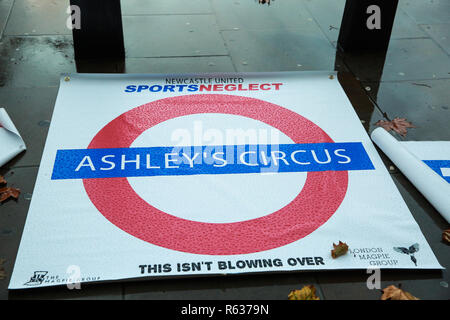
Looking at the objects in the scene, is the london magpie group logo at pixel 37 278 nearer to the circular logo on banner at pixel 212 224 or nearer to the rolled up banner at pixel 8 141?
the circular logo on banner at pixel 212 224

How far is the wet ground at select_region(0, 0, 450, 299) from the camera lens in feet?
8.89

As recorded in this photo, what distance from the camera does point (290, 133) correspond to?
3.74 m

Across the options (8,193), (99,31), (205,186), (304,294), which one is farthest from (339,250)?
(99,31)

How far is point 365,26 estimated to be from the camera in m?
4.83

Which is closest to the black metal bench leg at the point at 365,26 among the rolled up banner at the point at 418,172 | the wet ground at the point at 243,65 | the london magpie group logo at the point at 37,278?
the wet ground at the point at 243,65

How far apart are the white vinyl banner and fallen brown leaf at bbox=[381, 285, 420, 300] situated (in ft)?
0.48

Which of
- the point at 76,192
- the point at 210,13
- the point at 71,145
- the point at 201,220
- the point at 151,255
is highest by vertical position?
the point at 210,13

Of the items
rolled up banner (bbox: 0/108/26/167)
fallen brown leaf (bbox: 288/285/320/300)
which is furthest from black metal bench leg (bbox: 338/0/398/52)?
rolled up banner (bbox: 0/108/26/167)

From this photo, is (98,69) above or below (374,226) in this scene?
above

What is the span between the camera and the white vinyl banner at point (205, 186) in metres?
2.79

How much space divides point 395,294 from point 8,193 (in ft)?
7.63
